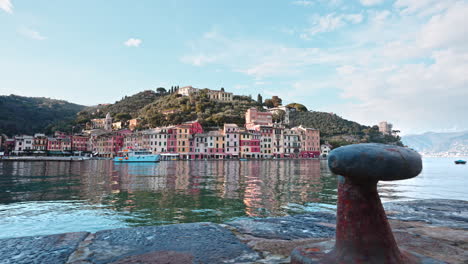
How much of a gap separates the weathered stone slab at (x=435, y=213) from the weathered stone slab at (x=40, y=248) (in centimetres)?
431

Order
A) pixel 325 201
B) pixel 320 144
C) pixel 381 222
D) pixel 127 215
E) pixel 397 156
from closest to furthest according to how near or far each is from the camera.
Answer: pixel 397 156 < pixel 381 222 < pixel 127 215 < pixel 325 201 < pixel 320 144

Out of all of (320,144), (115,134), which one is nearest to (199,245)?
(115,134)

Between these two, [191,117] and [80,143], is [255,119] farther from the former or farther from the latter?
[80,143]

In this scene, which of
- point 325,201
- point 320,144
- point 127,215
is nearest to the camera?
point 127,215

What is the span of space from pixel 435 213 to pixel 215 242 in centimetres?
389

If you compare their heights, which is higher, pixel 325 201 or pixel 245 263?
pixel 245 263

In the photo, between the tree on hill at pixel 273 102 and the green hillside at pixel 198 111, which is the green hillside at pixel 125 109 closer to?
the green hillside at pixel 198 111

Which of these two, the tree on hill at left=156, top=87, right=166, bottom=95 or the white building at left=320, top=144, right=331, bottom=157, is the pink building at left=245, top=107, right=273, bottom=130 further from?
the tree on hill at left=156, top=87, right=166, bottom=95

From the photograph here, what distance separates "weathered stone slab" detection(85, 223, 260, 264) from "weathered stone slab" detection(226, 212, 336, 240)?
357mm

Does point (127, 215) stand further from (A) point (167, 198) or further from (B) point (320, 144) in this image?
(B) point (320, 144)

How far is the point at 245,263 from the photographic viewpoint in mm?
2328

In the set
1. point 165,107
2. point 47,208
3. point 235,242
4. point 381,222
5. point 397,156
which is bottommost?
point 47,208

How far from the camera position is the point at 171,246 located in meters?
2.83

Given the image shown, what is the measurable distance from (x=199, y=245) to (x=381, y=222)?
170 centimetres
